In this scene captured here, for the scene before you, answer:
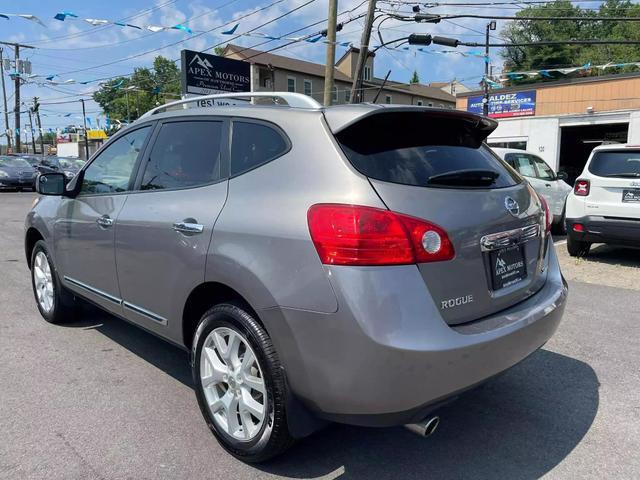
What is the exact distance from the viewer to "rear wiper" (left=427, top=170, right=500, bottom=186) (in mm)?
2463

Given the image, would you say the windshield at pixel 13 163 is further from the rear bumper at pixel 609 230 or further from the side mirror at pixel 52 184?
the rear bumper at pixel 609 230

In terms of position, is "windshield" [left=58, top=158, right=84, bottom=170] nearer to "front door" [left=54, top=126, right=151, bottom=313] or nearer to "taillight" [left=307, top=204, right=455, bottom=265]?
"front door" [left=54, top=126, right=151, bottom=313]

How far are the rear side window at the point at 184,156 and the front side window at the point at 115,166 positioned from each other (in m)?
0.24

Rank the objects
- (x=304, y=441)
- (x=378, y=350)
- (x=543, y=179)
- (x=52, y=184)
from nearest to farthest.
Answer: (x=378, y=350) → (x=304, y=441) → (x=52, y=184) → (x=543, y=179)

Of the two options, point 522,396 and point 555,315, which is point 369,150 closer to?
point 555,315

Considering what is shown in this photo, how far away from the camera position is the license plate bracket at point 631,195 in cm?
684

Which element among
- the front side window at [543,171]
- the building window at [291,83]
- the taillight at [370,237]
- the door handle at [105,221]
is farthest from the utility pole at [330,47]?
the building window at [291,83]

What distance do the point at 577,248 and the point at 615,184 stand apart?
3.98ft

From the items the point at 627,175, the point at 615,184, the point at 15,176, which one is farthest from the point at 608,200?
the point at 15,176

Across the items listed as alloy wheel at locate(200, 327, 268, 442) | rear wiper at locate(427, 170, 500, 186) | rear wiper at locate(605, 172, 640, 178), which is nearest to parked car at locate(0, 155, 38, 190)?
rear wiper at locate(605, 172, 640, 178)

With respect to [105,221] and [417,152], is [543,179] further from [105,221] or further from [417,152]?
[105,221]

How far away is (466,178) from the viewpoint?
8.50 feet

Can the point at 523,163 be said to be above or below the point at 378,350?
above

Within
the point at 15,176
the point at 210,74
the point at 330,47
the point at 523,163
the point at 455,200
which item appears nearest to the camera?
the point at 455,200
